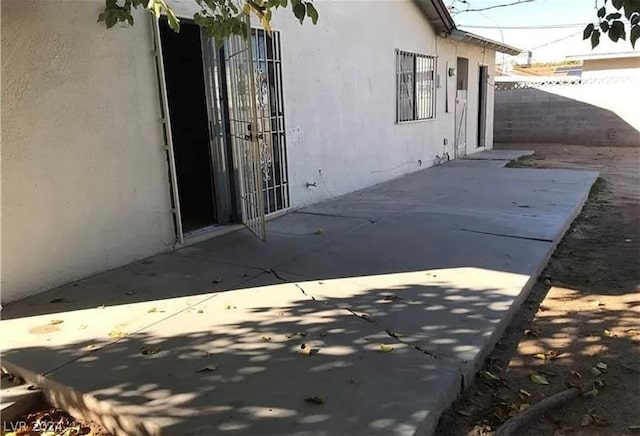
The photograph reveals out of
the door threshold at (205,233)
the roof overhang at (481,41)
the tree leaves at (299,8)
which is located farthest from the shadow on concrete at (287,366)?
the roof overhang at (481,41)

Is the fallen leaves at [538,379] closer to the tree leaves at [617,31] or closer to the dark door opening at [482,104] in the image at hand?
the tree leaves at [617,31]

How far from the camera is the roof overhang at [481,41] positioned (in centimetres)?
1045

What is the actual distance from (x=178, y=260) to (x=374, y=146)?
15.4 ft

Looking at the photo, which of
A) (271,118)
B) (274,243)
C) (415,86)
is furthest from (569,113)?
(274,243)

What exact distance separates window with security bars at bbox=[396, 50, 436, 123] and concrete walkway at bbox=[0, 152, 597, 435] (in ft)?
14.1

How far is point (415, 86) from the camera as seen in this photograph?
9.63m

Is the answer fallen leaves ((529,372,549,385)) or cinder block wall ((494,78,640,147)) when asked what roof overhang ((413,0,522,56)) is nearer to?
cinder block wall ((494,78,640,147))

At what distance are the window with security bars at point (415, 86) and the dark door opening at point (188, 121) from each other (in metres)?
3.97

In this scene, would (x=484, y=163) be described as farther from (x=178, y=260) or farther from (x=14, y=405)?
(x=14, y=405)

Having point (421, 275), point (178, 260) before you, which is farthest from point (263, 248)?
point (421, 275)

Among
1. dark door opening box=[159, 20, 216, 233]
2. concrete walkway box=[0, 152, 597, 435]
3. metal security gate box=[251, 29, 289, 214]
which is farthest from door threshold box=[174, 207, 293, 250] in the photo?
metal security gate box=[251, 29, 289, 214]

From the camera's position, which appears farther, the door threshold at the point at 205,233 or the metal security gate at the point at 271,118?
the metal security gate at the point at 271,118

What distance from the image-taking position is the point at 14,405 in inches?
94.0

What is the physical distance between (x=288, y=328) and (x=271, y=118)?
3497 mm
